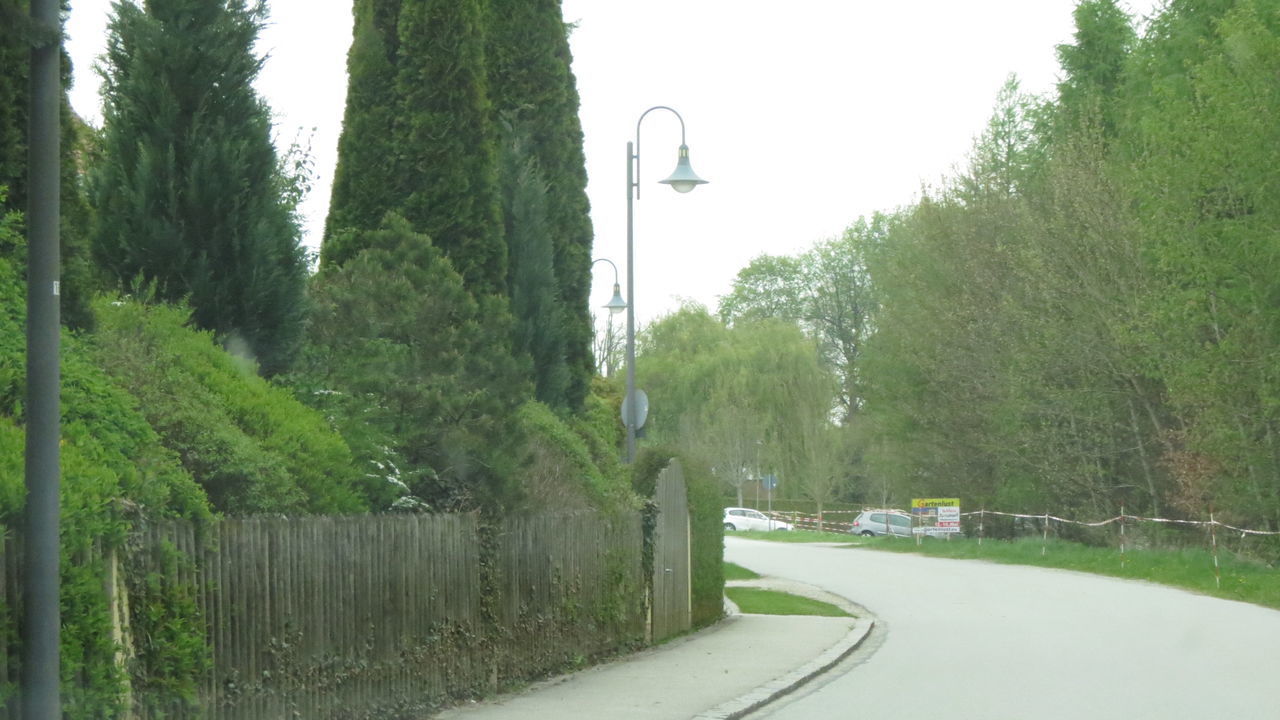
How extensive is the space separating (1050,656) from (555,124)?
1195 centimetres

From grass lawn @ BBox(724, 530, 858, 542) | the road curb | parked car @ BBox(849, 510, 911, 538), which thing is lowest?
grass lawn @ BBox(724, 530, 858, 542)

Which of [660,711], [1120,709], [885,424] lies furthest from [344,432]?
[885,424]

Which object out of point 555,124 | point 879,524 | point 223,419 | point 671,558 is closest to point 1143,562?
point 555,124

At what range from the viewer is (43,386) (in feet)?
20.6

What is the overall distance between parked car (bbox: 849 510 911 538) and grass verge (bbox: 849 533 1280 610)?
13293 millimetres

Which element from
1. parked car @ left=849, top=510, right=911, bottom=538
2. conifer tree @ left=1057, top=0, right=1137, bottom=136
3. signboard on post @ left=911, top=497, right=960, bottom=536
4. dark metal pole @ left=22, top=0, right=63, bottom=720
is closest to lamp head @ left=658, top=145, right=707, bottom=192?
dark metal pole @ left=22, top=0, right=63, bottom=720

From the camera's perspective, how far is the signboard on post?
4400 cm

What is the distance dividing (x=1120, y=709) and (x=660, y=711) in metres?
3.61

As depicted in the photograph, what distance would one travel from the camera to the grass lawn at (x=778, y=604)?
72.5 feet

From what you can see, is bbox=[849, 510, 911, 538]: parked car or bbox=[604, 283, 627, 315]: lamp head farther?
bbox=[849, 510, 911, 538]: parked car

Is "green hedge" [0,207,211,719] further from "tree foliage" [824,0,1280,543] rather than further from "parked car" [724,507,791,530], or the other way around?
"parked car" [724,507,791,530]

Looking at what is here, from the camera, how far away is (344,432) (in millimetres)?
11742

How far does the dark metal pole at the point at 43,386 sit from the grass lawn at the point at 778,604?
52.3 ft

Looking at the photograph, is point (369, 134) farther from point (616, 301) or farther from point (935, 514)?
point (935, 514)
